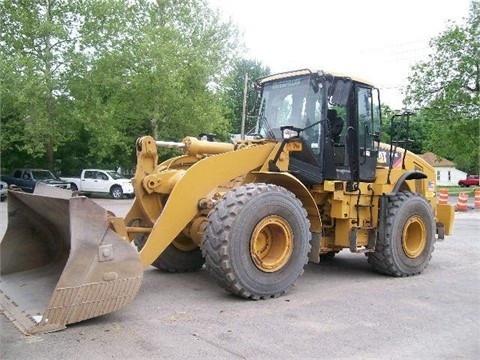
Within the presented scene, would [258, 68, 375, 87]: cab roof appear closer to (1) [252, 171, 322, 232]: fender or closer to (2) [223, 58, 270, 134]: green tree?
(1) [252, 171, 322, 232]: fender

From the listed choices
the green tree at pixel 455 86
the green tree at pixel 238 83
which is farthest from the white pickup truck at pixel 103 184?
the green tree at pixel 455 86

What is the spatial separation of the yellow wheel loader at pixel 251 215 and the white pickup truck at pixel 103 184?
69.8 ft

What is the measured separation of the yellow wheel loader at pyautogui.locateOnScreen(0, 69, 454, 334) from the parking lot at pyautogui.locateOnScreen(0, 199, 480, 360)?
0.86 ft

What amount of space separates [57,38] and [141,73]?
16.7 feet

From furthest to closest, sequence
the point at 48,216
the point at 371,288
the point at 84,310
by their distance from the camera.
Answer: the point at 371,288 < the point at 48,216 < the point at 84,310

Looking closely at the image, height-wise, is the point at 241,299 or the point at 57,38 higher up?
the point at 57,38

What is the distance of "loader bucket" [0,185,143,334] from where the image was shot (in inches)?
186

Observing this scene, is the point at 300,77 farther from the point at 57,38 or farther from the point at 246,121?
the point at 57,38

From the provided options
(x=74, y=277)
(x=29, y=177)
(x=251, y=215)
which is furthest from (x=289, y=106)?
(x=29, y=177)

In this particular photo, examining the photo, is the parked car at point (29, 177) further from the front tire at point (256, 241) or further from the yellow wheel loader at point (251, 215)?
the front tire at point (256, 241)

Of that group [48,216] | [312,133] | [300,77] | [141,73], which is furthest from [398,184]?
[141,73]

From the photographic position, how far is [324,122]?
7164 mm

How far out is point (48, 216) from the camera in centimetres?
594

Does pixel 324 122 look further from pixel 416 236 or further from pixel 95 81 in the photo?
pixel 95 81
